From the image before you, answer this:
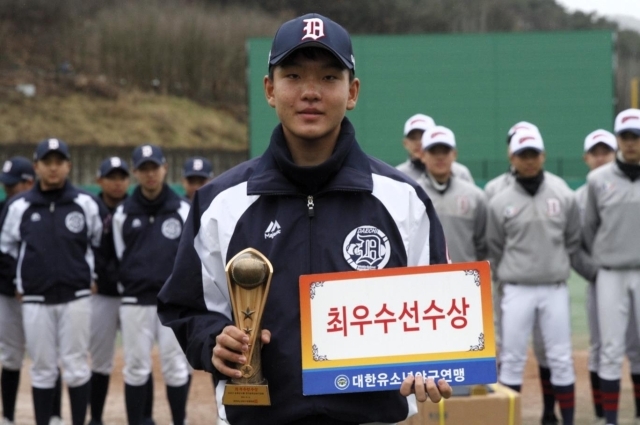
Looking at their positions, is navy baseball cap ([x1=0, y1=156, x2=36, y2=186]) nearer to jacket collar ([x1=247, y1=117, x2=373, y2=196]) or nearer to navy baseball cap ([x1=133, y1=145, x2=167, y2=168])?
navy baseball cap ([x1=133, y1=145, x2=167, y2=168])

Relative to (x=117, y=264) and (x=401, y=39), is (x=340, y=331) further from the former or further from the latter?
(x=401, y=39)

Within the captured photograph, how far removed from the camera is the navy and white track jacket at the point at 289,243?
9.26 ft

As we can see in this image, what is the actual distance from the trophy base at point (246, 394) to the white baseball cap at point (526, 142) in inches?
212

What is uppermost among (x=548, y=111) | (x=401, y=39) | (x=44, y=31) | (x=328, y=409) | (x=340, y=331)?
(x=44, y=31)

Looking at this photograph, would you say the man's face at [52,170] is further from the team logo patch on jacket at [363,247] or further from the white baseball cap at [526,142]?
the team logo patch on jacket at [363,247]

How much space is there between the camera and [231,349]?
2.68 m

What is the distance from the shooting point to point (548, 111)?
37.1 metres

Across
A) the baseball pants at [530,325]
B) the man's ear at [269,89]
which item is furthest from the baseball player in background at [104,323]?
the man's ear at [269,89]

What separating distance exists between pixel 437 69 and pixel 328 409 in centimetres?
3493

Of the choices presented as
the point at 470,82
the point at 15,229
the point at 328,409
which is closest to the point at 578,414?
the point at 15,229

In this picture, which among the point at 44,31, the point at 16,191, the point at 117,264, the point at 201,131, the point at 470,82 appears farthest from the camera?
the point at 44,31

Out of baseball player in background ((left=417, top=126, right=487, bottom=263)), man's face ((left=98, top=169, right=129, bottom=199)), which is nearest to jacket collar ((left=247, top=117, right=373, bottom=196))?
baseball player in background ((left=417, top=126, right=487, bottom=263))

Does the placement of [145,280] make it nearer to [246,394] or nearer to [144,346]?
[144,346]

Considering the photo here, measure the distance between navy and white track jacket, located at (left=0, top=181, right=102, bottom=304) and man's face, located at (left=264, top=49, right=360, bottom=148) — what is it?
4.99m
